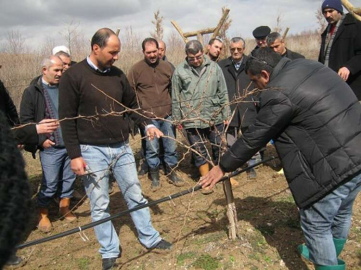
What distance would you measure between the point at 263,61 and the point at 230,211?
1.48 metres

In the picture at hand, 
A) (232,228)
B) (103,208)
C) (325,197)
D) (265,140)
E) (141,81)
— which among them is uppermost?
(141,81)

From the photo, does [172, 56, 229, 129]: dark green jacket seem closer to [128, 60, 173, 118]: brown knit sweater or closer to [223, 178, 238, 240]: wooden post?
[128, 60, 173, 118]: brown knit sweater

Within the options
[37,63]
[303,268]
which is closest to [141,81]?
[303,268]

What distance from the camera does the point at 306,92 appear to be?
221cm

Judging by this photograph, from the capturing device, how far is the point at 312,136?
2.25 m

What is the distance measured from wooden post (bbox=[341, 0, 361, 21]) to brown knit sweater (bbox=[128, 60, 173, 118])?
253 cm

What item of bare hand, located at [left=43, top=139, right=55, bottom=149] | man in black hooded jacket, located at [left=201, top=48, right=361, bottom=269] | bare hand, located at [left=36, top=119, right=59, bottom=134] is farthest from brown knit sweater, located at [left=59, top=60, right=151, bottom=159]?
man in black hooded jacket, located at [left=201, top=48, right=361, bottom=269]

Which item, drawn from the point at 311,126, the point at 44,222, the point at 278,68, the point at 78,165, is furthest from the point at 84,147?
the point at 311,126

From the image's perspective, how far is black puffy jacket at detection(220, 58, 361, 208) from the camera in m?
2.20

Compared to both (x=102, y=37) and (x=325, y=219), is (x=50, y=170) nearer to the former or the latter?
(x=102, y=37)

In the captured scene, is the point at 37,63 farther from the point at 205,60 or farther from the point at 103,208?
the point at 103,208

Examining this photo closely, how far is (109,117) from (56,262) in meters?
1.66

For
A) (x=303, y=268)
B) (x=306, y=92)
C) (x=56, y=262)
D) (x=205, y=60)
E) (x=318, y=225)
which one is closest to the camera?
(x=306, y=92)

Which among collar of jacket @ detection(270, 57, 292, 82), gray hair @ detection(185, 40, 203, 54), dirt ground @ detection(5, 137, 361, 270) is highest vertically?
gray hair @ detection(185, 40, 203, 54)
